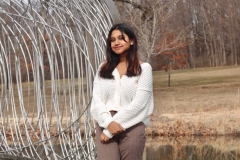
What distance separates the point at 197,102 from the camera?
693 inches

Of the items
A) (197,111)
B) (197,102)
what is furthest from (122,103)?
(197,102)

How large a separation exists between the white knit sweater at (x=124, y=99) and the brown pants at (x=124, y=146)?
51mm

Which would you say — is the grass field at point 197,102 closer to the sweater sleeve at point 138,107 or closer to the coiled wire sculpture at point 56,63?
the coiled wire sculpture at point 56,63

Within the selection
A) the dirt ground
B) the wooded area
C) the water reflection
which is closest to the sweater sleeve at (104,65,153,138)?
the water reflection

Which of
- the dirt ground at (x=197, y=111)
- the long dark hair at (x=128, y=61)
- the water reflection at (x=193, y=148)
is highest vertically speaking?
the long dark hair at (x=128, y=61)

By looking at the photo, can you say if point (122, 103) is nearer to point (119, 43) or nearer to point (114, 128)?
point (114, 128)

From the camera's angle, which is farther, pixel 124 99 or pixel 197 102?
pixel 197 102

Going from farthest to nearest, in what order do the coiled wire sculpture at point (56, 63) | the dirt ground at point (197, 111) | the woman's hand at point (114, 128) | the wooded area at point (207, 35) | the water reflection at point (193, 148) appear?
1. the wooded area at point (207, 35)
2. the dirt ground at point (197, 111)
3. the water reflection at point (193, 148)
4. the coiled wire sculpture at point (56, 63)
5. the woman's hand at point (114, 128)

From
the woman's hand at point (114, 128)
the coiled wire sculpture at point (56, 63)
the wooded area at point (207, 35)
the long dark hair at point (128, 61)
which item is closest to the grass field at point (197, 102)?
the wooded area at point (207, 35)

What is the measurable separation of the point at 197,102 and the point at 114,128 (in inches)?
581

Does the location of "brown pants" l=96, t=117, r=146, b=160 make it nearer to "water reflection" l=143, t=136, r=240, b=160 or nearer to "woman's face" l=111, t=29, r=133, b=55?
"woman's face" l=111, t=29, r=133, b=55

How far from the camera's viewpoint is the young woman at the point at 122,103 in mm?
3119

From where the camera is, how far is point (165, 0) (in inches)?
543

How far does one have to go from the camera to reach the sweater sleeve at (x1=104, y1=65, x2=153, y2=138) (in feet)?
10.2
